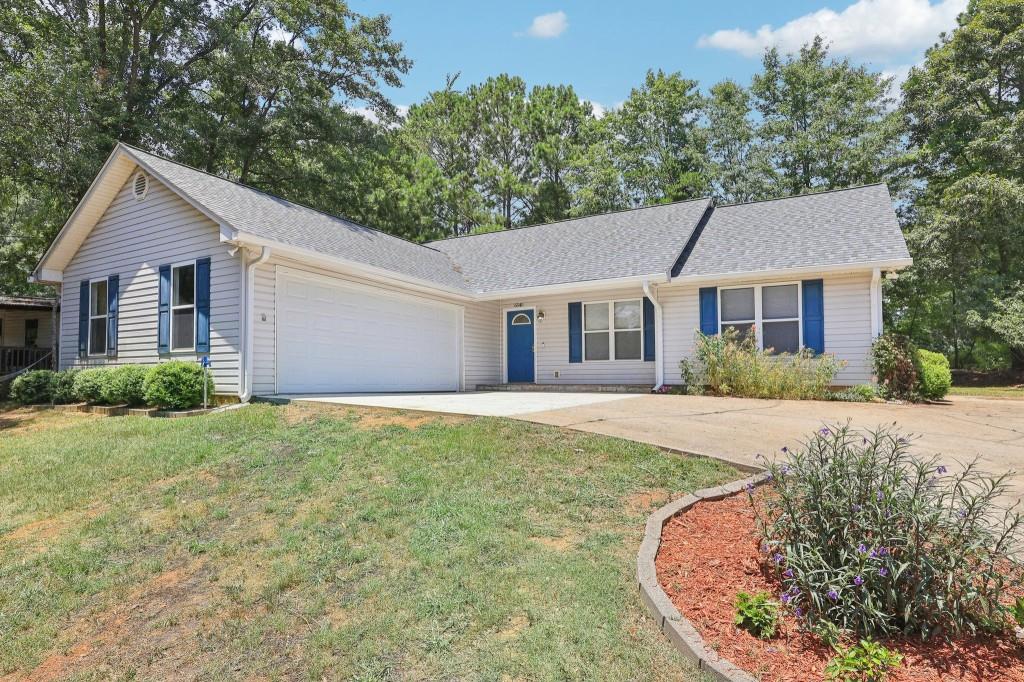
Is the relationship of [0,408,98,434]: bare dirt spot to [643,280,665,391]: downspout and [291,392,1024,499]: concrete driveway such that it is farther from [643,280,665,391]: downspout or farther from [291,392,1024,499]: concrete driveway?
[643,280,665,391]: downspout

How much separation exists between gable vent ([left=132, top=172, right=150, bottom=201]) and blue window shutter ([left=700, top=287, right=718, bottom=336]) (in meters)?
11.8

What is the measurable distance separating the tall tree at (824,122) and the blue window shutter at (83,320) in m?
24.8

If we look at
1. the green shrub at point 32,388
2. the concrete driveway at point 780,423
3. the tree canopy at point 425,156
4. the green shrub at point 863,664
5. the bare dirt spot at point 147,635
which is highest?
the tree canopy at point 425,156

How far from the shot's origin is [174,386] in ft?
29.4

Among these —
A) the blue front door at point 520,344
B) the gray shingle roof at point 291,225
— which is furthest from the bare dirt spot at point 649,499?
the blue front door at point 520,344

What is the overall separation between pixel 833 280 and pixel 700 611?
10542 mm

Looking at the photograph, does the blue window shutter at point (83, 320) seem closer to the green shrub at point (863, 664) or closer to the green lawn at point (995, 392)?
the green shrub at point (863, 664)

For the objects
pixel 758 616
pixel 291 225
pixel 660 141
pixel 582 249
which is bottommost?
pixel 758 616

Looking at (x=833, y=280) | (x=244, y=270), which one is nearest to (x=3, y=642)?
(x=244, y=270)

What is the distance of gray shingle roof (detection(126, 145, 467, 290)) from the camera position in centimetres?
1018

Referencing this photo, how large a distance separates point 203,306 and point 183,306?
75 cm

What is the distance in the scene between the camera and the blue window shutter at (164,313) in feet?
35.3

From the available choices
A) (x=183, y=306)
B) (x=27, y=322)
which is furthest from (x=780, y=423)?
(x=27, y=322)

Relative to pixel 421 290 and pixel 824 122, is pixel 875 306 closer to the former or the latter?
pixel 421 290
